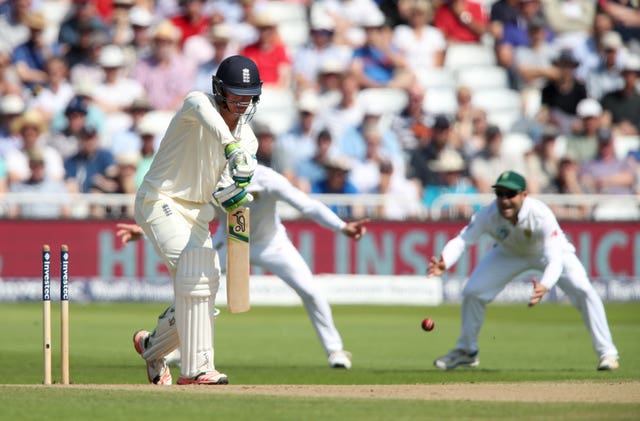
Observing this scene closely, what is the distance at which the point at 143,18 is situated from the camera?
2036 cm

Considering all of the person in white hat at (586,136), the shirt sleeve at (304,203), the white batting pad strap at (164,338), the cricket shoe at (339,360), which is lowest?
the cricket shoe at (339,360)

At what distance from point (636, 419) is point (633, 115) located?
14.4 metres

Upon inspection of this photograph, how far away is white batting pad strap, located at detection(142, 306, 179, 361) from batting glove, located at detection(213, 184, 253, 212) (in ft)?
3.51

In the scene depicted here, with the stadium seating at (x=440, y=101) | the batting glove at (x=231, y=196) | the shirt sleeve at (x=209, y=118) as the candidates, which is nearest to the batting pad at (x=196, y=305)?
the batting glove at (x=231, y=196)

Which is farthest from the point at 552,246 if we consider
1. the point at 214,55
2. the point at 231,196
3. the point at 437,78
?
the point at 437,78

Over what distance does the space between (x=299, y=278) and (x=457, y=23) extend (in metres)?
11.3

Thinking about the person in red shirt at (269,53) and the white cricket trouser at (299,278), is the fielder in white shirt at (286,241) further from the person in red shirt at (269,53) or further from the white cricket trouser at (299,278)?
the person in red shirt at (269,53)

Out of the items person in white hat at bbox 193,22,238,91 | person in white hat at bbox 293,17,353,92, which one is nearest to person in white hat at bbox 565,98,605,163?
person in white hat at bbox 293,17,353,92

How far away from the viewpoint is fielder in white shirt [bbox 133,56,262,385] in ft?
28.7

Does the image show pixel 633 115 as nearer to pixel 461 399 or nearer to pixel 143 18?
pixel 143 18

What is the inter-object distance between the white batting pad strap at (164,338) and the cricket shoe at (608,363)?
3.82m

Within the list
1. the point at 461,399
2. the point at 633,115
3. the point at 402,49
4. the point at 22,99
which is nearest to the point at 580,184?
the point at 633,115

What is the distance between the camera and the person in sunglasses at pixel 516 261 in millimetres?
11297

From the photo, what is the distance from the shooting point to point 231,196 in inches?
332
